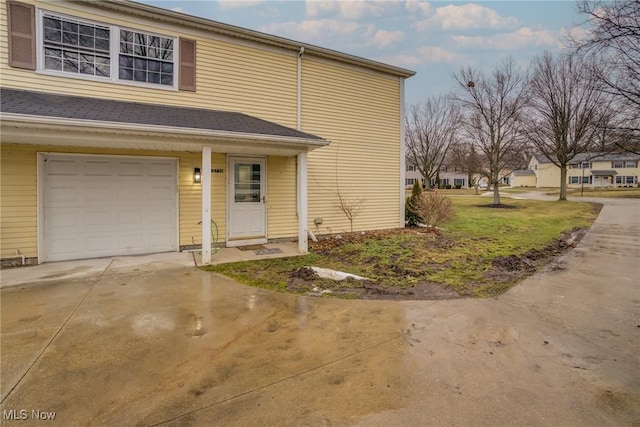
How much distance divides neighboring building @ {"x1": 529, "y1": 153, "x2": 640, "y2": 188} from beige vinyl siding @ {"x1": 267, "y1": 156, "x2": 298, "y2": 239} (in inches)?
1936

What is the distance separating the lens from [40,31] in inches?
247

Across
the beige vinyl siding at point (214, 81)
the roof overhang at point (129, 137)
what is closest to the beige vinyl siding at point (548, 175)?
the beige vinyl siding at point (214, 81)

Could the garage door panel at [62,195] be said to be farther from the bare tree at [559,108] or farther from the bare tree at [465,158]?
the bare tree at [559,108]

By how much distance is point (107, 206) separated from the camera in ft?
22.2

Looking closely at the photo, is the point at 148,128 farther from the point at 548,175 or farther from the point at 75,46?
the point at 548,175

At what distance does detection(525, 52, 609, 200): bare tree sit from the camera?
66.7 ft

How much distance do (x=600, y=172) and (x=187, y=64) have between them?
62.3 m

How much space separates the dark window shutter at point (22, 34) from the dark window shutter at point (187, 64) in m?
2.68

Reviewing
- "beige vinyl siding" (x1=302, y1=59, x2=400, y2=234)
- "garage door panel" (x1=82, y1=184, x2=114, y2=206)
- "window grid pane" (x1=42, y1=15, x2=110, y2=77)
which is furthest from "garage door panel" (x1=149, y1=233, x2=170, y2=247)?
"beige vinyl siding" (x1=302, y1=59, x2=400, y2=234)

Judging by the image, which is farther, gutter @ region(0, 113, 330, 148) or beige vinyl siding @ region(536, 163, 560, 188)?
beige vinyl siding @ region(536, 163, 560, 188)

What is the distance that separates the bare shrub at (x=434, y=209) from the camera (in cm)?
1057

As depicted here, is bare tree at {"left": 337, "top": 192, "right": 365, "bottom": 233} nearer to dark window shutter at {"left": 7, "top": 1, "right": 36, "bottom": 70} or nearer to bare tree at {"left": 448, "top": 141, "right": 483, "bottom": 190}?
dark window shutter at {"left": 7, "top": 1, "right": 36, "bottom": 70}

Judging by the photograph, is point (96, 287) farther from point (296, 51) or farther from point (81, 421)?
point (296, 51)

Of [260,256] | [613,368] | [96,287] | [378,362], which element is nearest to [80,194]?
[96,287]
